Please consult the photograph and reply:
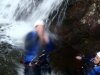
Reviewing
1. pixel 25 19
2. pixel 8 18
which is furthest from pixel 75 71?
pixel 8 18

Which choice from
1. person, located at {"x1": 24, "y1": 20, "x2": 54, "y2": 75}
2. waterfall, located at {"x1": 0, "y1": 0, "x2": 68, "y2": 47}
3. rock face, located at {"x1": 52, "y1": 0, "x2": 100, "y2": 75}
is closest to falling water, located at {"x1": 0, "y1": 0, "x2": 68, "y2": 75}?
waterfall, located at {"x1": 0, "y1": 0, "x2": 68, "y2": 47}

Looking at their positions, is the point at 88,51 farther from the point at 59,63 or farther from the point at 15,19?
the point at 15,19

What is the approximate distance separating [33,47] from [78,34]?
2885 mm

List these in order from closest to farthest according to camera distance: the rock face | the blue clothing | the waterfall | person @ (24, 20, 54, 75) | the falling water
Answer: the blue clothing < person @ (24, 20, 54, 75) < the rock face < the falling water < the waterfall

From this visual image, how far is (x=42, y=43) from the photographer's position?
6.63 metres

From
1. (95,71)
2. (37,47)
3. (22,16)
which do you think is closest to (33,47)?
(37,47)

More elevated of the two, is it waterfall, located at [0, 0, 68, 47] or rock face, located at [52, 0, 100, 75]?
waterfall, located at [0, 0, 68, 47]

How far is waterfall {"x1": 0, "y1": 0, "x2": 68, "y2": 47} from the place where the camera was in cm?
1027

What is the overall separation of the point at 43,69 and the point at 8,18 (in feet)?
16.3

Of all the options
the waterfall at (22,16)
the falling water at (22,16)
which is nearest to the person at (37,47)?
the falling water at (22,16)

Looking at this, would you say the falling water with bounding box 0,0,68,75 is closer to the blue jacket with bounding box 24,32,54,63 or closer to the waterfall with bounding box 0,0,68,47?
the waterfall with bounding box 0,0,68,47

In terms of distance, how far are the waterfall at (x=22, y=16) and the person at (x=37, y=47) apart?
2.89 metres

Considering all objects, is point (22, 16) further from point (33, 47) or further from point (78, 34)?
point (33, 47)

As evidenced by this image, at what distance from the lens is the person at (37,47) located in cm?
664
